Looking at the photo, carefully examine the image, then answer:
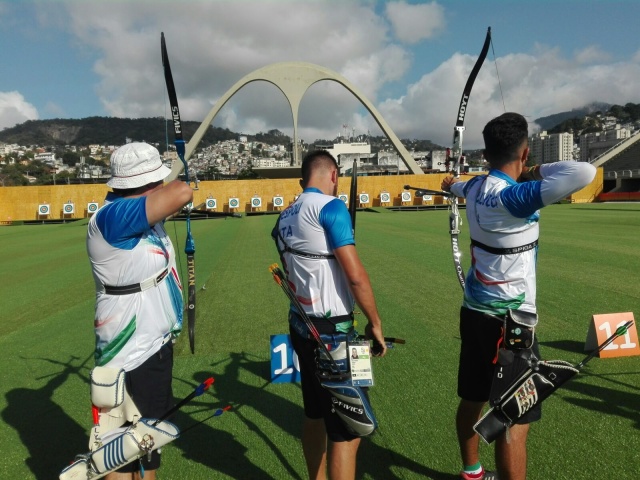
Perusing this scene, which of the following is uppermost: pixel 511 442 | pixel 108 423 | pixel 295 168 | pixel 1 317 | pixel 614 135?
pixel 614 135

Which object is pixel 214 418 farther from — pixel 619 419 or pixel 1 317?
pixel 1 317

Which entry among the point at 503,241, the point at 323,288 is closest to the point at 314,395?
the point at 323,288

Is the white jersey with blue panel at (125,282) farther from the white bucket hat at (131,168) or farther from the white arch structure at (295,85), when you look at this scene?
the white arch structure at (295,85)

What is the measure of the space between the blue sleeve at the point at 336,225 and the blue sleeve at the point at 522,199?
2.54 ft

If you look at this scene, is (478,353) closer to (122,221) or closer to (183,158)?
Answer: (122,221)

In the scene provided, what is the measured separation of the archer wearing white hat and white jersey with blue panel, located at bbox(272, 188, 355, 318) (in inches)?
22.4

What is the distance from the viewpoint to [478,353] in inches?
103

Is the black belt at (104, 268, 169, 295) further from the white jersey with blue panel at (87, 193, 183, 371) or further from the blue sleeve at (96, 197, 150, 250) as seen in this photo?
the blue sleeve at (96, 197, 150, 250)

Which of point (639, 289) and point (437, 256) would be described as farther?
point (437, 256)

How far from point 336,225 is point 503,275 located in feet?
3.04

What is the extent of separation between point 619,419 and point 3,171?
11464 cm

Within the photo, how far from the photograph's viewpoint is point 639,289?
23.3 feet

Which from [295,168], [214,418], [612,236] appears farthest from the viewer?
[295,168]

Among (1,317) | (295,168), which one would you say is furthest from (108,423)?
(295,168)
